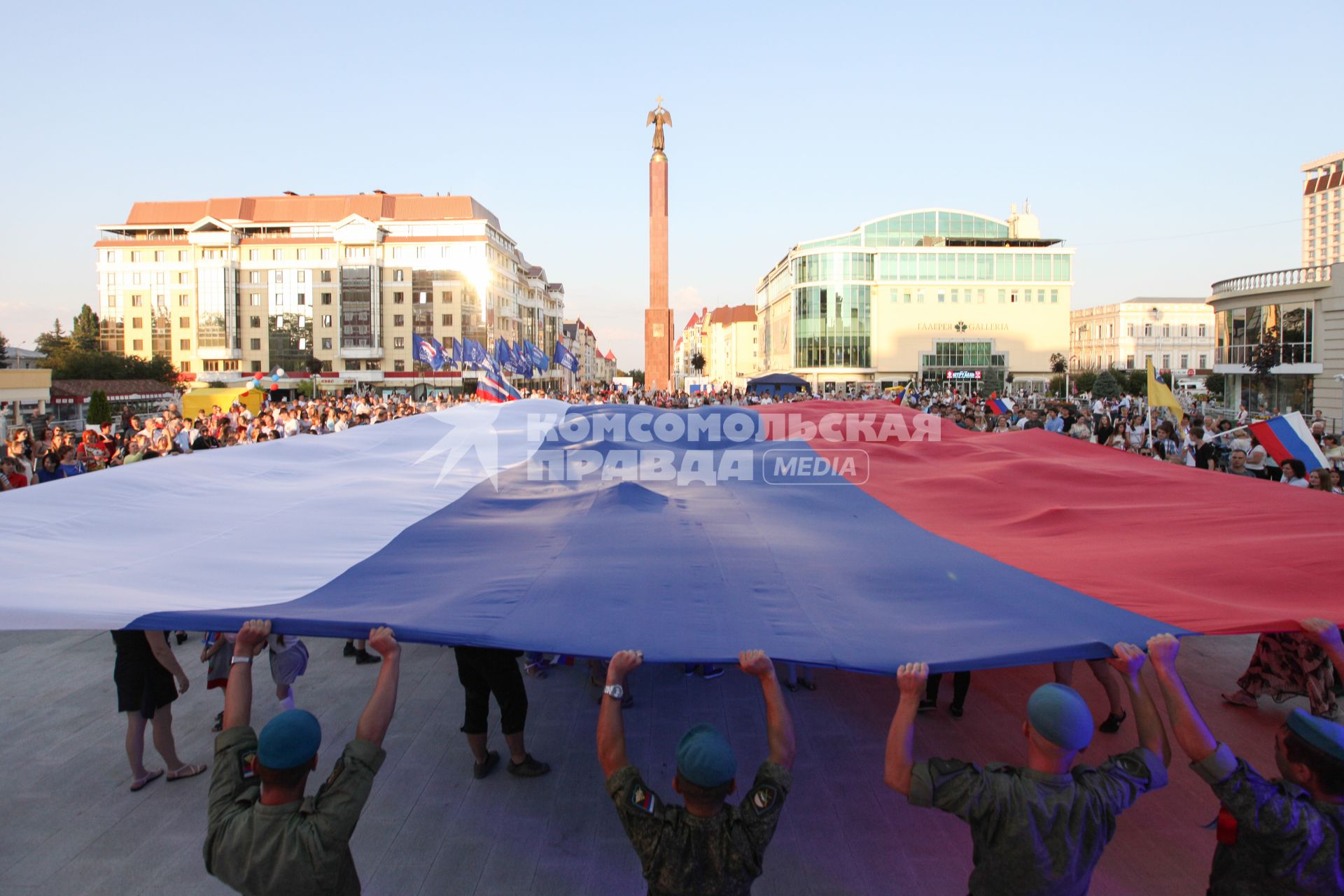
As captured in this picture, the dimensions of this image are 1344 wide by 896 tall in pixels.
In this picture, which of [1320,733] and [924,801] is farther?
[924,801]

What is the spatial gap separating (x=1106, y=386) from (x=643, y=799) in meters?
53.5

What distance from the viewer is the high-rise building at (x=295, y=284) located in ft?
225

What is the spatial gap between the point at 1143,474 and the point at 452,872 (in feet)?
20.7

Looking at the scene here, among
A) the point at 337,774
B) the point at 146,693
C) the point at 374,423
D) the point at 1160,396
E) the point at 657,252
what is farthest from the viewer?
the point at 657,252

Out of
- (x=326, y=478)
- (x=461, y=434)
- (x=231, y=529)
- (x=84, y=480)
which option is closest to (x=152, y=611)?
(x=231, y=529)

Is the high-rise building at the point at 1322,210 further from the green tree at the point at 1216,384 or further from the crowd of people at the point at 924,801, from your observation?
the crowd of people at the point at 924,801

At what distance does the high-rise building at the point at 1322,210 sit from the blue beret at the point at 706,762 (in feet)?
545

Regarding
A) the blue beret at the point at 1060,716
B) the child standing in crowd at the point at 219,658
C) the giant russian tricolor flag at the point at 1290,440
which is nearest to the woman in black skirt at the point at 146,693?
the child standing in crowd at the point at 219,658

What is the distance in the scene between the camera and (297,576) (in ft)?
13.3

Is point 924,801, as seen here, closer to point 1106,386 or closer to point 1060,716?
point 1060,716

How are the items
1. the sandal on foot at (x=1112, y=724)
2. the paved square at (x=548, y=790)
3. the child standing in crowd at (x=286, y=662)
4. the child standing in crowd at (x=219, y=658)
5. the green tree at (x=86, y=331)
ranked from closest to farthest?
1. the paved square at (x=548, y=790)
2. the child standing in crowd at (x=286, y=662)
3. the child standing in crowd at (x=219, y=658)
4. the sandal on foot at (x=1112, y=724)
5. the green tree at (x=86, y=331)

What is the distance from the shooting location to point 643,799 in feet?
8.34

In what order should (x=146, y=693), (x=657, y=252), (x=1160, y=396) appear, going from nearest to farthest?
(x=146, y=693), (x=1160, y=396), (x=657, y=252)

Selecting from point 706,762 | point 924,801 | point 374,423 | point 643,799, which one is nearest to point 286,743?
point 643,799
